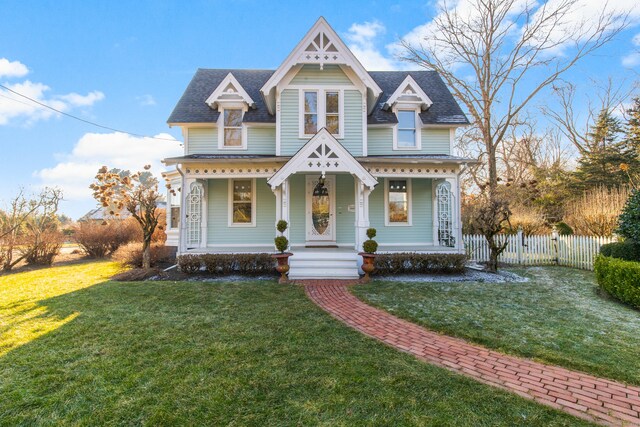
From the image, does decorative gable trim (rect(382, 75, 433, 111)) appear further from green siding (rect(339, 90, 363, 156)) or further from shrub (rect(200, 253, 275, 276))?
shrub (rect(200, 253, 275, 276))

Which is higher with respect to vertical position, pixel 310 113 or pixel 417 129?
pixel 310 113

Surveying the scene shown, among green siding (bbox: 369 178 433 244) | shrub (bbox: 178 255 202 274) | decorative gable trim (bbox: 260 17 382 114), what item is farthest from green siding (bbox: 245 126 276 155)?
shrub (bbox: 178 255 202 274)

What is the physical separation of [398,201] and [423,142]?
284 centimetres

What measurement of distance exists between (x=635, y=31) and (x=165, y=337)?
26.6 m

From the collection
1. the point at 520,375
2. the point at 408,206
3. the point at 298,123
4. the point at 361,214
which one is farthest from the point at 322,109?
the point at 520,375

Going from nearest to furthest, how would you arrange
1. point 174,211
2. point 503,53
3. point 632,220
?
point 632,220
point 174,211
point 503,53

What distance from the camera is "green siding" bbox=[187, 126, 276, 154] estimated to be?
481 inches

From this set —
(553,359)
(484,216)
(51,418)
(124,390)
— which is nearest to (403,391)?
(553,359)

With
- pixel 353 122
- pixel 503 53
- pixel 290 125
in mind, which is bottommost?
pixel 290 125

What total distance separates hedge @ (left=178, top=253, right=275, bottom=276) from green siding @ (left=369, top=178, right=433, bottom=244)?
4.92 meters

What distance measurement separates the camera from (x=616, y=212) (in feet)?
42.2

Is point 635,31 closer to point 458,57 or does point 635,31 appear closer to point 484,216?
point 458,57

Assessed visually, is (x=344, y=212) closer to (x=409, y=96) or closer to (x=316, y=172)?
(x=316, y=172)

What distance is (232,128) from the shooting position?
12.3 m
